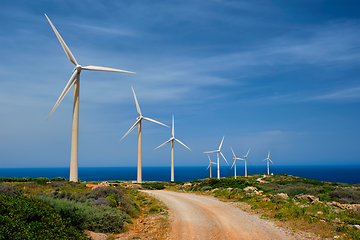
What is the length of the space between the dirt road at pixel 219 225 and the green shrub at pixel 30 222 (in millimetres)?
5966

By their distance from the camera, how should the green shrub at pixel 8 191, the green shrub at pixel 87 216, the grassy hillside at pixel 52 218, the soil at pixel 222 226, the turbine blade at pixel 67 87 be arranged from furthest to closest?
the turbine blade at pixel 67 87 → the green shrub at pixel 8 191 → the soil at pixel 222 226 → the green shrub at pixel 87 216 → the grassy hillside at pixel 52 218

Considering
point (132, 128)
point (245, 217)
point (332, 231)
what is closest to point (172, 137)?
point (132, 128)

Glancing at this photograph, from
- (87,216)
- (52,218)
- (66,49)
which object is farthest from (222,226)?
(66,49)

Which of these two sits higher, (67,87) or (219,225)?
(67,87)

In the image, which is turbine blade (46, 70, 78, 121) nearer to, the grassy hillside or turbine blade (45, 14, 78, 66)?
turbine blade (45, 14, 78, 66)

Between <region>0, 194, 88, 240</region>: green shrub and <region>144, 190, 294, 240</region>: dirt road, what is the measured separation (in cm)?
597

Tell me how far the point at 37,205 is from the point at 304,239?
1378cm

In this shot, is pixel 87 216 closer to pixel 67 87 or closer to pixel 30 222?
pixel 30 222

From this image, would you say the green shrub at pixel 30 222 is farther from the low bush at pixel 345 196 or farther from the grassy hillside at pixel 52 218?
the low bush at pixel 345 196

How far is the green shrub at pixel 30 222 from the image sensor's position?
860cm

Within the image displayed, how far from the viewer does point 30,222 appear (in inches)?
381

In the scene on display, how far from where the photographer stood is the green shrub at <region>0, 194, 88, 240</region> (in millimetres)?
8602

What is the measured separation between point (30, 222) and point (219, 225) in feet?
36.5

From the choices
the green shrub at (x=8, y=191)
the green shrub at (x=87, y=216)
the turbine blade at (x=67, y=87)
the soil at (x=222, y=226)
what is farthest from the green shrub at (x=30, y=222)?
the turbine blade at (x=67, y=87)
